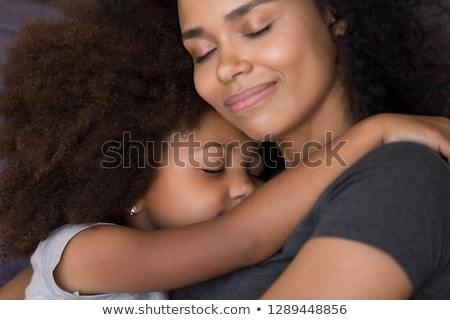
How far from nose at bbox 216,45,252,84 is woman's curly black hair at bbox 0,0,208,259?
0.18 metres

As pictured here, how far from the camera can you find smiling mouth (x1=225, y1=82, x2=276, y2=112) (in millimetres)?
1378

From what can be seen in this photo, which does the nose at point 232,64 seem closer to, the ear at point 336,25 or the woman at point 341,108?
the woman at point 341,108

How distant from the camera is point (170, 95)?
1524 mm

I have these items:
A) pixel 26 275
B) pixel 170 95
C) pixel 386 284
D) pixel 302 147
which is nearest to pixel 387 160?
pixel 386 284

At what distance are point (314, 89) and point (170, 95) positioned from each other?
327 mm

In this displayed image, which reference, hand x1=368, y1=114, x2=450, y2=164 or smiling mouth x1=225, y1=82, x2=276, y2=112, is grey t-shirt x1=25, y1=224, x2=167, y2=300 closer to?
smiling mouth x1=225, y1=82, x2=276, y2=112

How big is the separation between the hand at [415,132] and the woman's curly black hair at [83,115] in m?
0.51

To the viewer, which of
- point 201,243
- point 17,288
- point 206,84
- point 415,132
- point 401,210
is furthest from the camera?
point 17,288

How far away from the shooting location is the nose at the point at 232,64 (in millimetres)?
1369

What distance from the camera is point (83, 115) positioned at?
1465 mm

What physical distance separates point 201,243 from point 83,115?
0.39 m

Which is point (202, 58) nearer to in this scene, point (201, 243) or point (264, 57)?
point (264, 57)

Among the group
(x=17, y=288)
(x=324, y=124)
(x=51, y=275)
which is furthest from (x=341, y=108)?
(x=17, y=288)
